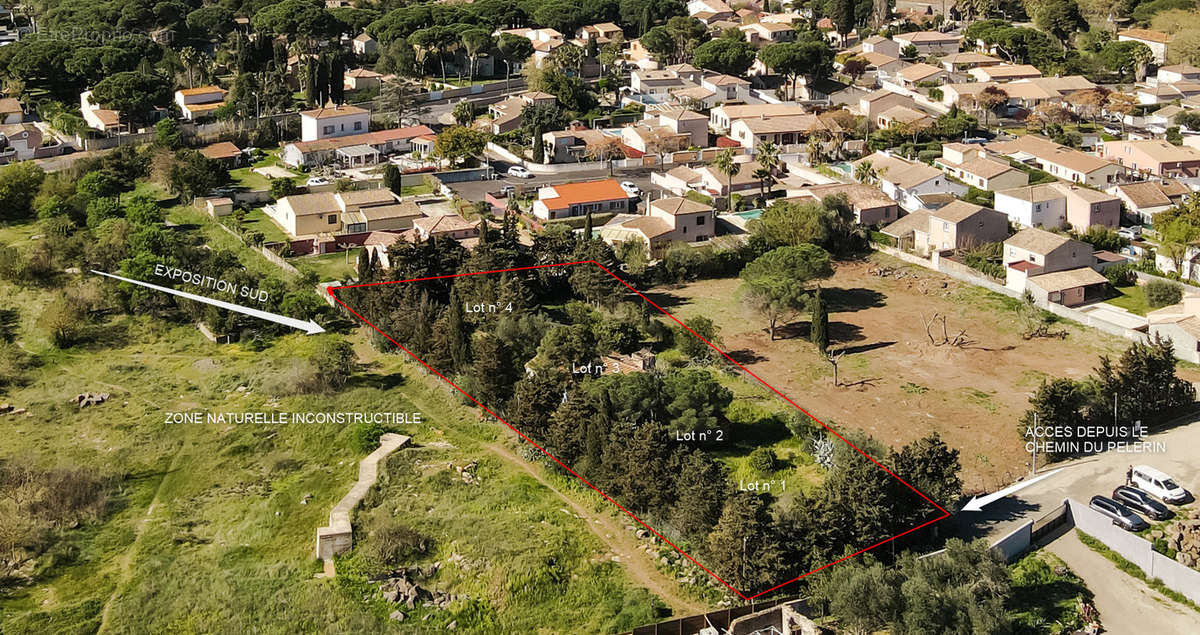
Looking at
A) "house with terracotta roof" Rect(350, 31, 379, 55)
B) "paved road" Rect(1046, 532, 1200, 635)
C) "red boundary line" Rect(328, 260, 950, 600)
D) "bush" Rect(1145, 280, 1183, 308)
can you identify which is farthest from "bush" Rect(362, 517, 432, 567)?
"house with terracotta roof" Rect(350, 31, 379, 55)

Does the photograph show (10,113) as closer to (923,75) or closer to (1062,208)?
(923,75)

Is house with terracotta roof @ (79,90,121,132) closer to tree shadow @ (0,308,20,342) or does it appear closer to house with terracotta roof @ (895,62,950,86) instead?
tree shadow @ (0,308,20,342)

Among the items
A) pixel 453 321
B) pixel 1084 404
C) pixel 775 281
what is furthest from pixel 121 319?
pixel 1084 404

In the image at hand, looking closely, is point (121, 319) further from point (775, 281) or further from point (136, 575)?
point (775, 281)

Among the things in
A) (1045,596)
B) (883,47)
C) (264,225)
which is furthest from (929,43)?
(1045,596)

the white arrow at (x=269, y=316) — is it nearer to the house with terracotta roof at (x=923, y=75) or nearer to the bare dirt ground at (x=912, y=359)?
the bare dirt ground at (x=912, y=359)

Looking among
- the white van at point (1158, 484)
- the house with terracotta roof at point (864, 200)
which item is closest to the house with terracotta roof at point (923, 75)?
the house with terracotta roof at point (864, 200)

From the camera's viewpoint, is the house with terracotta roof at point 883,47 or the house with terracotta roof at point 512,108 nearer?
the house with terracotta roof at point 512,108
